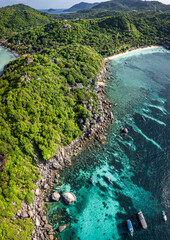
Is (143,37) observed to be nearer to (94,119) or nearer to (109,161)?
(94,119)

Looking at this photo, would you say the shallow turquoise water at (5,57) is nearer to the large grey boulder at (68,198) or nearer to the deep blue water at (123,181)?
the deep blue water at (123,181)

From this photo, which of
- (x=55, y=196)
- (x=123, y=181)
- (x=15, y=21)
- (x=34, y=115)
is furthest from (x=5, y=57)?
(x=123, y=181)

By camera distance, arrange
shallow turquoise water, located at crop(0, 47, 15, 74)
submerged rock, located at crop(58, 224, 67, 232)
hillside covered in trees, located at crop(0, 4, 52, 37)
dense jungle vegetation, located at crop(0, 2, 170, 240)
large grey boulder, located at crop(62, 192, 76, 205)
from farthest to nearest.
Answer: hillside covered in trees, located at crop(0, 4, 52, 37) → shallow turquoise water, located at crop(0, 47, 15, 74) → large grey boulder, located at crop(62, 192, 76, 205) → dense jungle vegetation, located at crop(0, 2, 170, 240) → submerged rock, located at crop(58, 224, 67, 232)

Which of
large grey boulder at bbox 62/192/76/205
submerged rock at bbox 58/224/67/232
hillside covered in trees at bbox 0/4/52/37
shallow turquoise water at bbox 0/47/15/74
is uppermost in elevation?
hillside covered in trees at bbox 0/4/52/37

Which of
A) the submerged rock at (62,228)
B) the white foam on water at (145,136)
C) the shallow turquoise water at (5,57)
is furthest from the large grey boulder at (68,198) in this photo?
the shallow turquoise water at (5,57)

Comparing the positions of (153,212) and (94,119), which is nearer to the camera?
(153,212)

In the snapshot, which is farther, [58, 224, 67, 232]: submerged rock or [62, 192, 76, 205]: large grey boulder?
[62, 192, 76, 205]: large grey boulder

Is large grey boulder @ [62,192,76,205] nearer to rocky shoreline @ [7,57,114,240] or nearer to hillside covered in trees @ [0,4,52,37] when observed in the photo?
rocky shoreline @ [7,57,114,240]

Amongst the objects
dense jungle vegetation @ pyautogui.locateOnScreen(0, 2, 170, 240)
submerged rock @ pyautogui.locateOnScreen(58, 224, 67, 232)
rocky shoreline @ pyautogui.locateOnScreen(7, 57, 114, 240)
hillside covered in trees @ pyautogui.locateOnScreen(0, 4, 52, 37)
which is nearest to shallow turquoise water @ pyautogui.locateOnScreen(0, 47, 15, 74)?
dense jungle vegetation @ pyautogui.locateOnScreen(0, 2, 170, 240)

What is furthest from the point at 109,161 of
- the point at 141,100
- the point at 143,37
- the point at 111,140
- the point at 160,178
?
the point at 143,37
